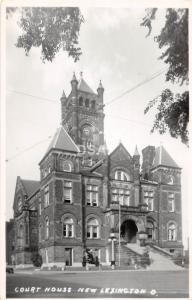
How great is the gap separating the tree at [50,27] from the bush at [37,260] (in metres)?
20.3

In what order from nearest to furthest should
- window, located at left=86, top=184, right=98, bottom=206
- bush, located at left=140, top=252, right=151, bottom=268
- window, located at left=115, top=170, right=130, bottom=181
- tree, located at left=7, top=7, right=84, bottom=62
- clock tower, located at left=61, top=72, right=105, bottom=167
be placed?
tree, located at left=7, top=7, right=84, bottom=62 < bush, located at left=140, top=252, right=151, bottom=268 < window, located at left=86, top=184, right=98, bottom=206 < window, located at left=115, top=170, right=130, bottom=181 < clock tower, located at left=61, top=72, right=105, bottom=167

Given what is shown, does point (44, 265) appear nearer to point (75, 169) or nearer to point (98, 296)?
point (75, 169)

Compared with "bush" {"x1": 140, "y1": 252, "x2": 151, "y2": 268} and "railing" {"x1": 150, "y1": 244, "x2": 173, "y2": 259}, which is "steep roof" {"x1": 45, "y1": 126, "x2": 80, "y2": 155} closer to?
"bush" {"x1": 140, "y1": 252, "x2": 151, "y2": 268}

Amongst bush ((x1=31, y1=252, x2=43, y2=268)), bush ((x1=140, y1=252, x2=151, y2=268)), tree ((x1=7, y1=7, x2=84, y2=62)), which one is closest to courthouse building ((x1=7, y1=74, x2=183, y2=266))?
bush ((x1=31, y1=252, x2=43, y2=268))

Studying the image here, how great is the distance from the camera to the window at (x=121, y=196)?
29297 mm

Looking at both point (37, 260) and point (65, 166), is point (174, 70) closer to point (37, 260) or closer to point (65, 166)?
point (65, 166)

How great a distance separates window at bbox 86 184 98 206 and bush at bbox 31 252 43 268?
4.84 m

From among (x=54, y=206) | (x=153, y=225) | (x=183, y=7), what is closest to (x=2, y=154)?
(x=183, y=7)

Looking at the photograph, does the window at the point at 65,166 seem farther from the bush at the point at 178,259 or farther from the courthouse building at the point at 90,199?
the bush at the point at 178,259

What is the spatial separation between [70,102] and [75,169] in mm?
7584

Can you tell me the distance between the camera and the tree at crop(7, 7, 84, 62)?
389 inches

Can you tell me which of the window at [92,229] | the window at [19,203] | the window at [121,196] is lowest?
the window at [92,229]

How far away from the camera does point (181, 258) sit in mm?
26875

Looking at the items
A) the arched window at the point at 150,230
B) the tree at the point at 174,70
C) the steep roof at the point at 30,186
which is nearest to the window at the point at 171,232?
the arched window at the point at 150,230
